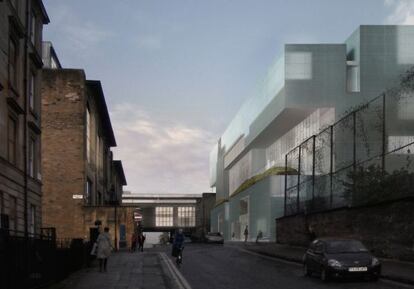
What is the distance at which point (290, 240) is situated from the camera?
149 feet

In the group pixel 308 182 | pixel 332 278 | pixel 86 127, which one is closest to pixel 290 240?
pixel 308 182

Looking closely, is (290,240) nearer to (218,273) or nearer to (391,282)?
(218,273)

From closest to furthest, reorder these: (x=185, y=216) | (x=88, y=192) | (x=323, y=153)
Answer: (x=323, y=153)
(x=88, y=192)
(x=185, y=216)

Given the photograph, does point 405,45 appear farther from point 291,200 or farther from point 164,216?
point 164,216

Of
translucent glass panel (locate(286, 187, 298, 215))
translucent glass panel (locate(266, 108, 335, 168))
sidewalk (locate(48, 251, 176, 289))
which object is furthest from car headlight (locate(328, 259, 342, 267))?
translucent glass panel (locate(266, 108, 335, 168))

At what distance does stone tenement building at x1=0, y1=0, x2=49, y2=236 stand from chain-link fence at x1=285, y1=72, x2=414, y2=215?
1486cm

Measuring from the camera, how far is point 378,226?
92.9ft

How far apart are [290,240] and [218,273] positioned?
22.1 meters

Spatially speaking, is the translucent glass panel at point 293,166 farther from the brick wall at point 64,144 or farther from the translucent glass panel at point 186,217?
the translucent glass panel at point 186,217

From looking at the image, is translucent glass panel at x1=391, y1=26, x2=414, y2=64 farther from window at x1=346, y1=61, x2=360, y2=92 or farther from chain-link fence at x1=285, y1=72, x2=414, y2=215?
chain-link fence at x1=285, y1=72, x2=414, y2=215

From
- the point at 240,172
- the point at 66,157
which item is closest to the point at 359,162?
the point at 66,157

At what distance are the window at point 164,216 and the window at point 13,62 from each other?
380 feet

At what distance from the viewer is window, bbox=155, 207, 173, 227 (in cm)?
14450

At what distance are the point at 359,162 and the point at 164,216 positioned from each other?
115 meters
